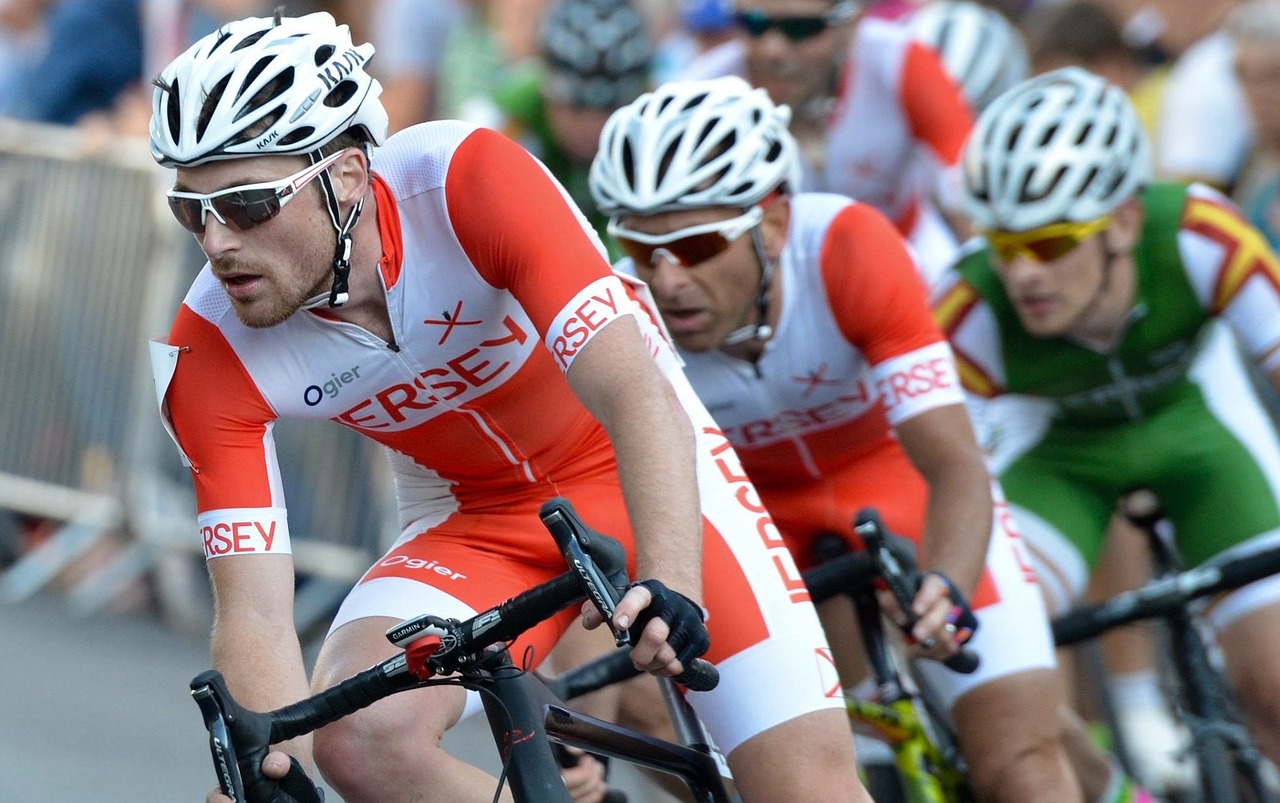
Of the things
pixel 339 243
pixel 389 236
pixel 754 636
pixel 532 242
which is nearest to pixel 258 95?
pixel 339 243

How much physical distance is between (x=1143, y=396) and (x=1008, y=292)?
622 millimetres

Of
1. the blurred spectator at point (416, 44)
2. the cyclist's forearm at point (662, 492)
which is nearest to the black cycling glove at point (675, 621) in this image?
the cyclist's forearm at point (662, 492)

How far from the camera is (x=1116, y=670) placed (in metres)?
6.94

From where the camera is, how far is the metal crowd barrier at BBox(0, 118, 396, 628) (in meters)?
8.45

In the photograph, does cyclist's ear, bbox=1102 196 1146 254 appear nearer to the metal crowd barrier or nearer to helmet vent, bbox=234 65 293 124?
helmet vent, bbox=234 65 293 124

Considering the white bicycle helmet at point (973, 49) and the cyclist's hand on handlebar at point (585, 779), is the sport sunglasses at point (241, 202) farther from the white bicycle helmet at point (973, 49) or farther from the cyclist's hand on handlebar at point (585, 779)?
the white bicycle helmet at point (973, 49)

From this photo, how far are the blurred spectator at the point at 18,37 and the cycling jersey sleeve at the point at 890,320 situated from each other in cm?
678

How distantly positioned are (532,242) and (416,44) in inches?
234

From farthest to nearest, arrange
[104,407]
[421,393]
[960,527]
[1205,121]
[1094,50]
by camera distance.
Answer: [104,407], [1094,50], [1205,121], [960,527], [421,393]

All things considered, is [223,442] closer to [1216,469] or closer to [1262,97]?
[1216,469]

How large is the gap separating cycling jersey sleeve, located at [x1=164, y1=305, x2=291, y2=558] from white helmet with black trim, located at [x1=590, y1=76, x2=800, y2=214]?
126 cm

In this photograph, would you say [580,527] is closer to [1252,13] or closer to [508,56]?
[1252,13]

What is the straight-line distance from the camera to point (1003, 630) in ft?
16.7

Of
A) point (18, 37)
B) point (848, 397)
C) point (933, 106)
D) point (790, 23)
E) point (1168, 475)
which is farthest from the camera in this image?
point (18, 37)
